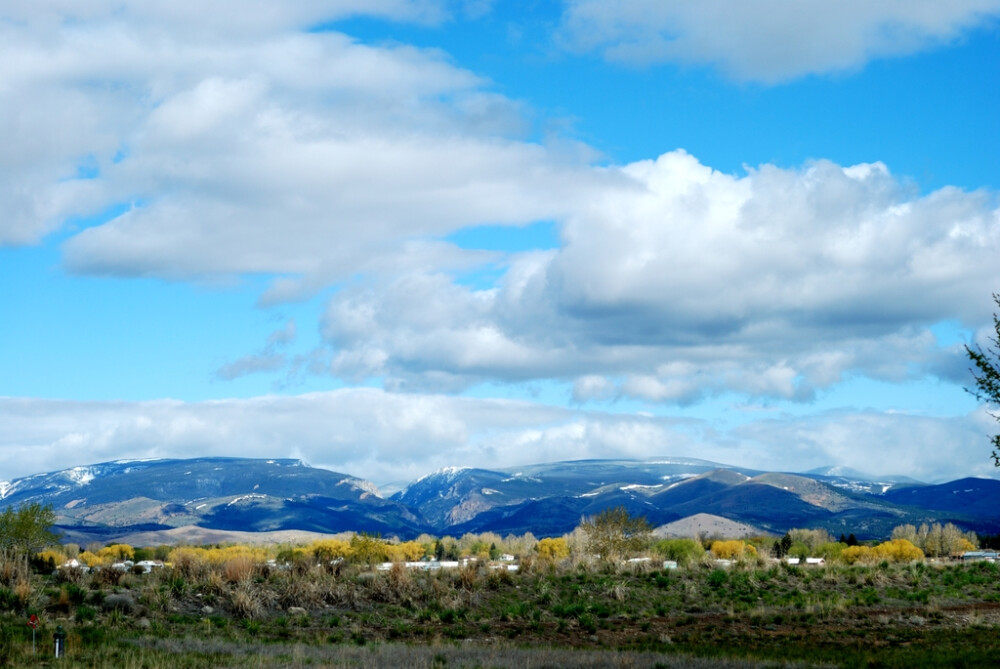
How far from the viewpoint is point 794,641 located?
3419 cm

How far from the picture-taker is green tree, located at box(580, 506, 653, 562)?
233 ft

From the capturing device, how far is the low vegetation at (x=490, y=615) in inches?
1082

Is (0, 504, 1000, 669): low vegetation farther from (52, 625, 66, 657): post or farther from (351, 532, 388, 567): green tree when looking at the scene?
(351, 532, 388, 567): green tree

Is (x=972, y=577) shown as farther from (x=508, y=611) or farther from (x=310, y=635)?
(x=310, y=635)

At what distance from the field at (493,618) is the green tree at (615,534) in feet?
64.8

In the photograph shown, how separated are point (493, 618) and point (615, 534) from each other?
35.0 m

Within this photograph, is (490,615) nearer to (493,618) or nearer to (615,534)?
(493,618)

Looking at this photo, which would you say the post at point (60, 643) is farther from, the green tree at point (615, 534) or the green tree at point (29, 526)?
the green tree at point (29, 526)

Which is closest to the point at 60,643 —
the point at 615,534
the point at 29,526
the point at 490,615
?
the point at 490,615

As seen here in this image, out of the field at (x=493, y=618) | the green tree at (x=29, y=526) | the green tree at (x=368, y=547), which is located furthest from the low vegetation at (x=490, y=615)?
the green tree at (x=29, y=526)

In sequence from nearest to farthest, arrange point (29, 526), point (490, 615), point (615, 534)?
point (490, 615), point (615, 534), point (29, 526)

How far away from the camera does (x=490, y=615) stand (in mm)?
39312

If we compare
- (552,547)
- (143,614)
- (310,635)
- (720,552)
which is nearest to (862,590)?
(310,635)

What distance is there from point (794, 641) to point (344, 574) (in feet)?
64.2
